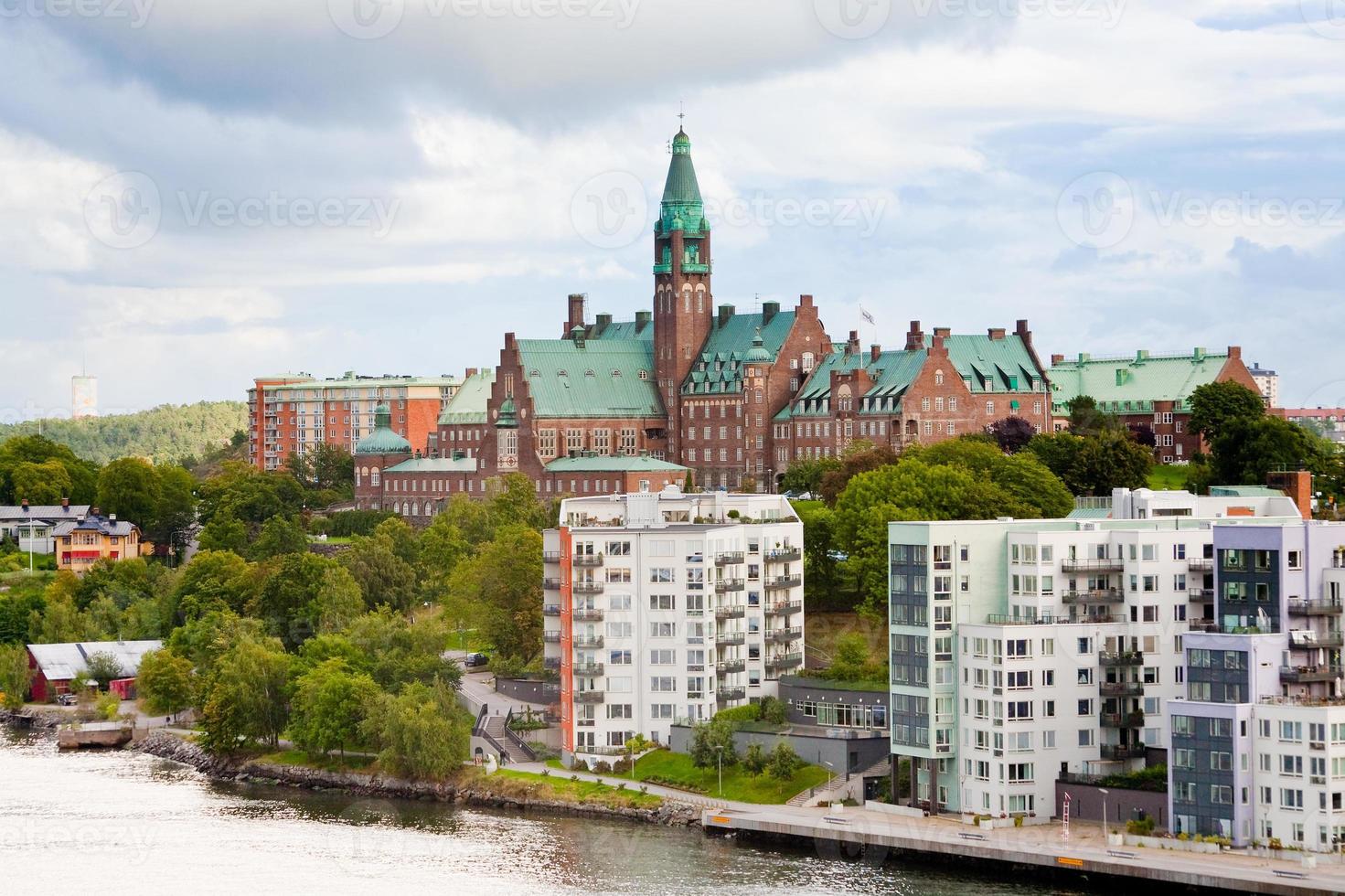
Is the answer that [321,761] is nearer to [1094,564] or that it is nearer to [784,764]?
[784,764]

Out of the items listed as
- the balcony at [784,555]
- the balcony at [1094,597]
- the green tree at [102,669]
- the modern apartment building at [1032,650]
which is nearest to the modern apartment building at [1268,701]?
the modern apartment building at [1032,650]

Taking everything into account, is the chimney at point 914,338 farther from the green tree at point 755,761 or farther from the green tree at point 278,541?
the green tree at point 755,761

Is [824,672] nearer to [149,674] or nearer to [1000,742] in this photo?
[1000,742]

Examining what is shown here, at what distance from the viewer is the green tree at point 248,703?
123 meters

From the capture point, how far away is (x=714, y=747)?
10206 centimetres

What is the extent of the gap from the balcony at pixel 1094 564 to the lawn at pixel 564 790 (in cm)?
2056

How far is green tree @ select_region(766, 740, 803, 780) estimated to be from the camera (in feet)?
327

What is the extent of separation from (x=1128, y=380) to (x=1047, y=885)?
395 feet

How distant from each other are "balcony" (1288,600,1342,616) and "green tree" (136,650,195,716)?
72.9 m

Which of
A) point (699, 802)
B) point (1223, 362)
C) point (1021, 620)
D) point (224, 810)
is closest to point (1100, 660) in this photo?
point (1021, 620)

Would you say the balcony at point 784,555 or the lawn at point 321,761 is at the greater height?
the balcony at point 784,555

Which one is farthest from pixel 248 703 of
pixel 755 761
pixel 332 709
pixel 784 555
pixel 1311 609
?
pixel 1311 609

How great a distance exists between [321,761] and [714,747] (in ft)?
85.4

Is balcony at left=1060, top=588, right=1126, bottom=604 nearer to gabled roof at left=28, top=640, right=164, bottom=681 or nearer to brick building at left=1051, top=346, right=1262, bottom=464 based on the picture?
gabled roof at left=28, top=640, right=164, bottom=681
